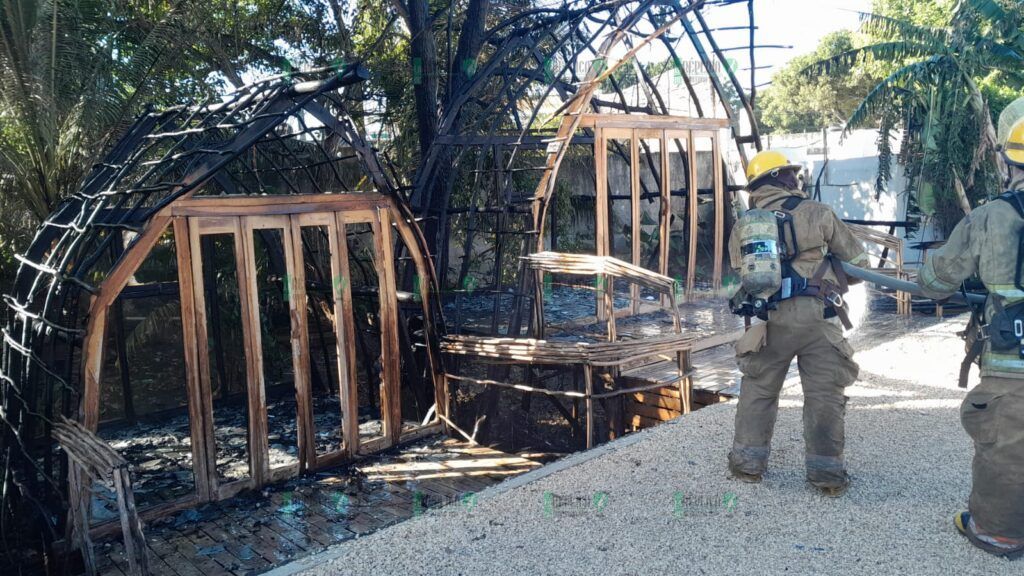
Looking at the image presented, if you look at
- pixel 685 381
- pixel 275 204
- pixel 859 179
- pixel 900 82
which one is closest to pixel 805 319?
pixel 685 381

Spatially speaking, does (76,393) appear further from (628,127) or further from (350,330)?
(628,127)

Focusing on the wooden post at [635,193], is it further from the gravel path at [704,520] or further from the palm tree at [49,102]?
the palm tree at [49,102]

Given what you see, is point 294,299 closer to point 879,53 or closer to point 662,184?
point 662,184

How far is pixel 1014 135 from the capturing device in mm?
4074

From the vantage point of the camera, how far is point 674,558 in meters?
4.32

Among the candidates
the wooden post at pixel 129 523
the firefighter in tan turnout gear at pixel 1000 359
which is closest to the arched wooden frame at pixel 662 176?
the firefighter in tan turnout gear at pixel 1000 359

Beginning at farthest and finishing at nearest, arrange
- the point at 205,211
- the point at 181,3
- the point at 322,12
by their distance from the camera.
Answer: the point at 322,12
the point at 181,3
the point at 205,211

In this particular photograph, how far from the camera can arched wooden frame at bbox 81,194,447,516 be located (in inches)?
215

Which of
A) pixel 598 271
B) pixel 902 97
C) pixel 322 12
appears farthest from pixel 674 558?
pixel 902 97

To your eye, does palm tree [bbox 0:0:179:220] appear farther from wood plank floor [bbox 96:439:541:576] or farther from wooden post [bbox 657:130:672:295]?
wooden post [bbox 657:130:672:295]

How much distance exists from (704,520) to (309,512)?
299 cm

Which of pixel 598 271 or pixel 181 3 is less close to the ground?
pixel 181 3

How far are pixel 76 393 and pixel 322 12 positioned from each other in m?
9.66

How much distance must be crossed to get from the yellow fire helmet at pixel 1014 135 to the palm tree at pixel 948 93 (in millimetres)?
14672
